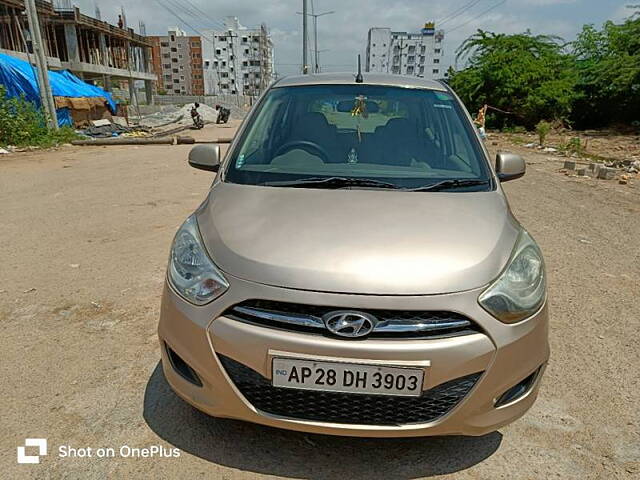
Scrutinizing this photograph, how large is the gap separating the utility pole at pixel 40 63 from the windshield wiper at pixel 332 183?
1554 centimetres

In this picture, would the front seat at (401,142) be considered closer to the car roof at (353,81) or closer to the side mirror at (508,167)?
the car roof at (353,81)

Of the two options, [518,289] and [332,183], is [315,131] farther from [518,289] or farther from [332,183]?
[518,289]

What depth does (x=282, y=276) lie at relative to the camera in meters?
1.70

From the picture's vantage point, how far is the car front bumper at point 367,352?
1644 mm

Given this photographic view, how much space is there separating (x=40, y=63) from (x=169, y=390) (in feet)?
52.3

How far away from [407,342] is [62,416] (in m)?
1.73

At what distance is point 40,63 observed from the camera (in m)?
14.6

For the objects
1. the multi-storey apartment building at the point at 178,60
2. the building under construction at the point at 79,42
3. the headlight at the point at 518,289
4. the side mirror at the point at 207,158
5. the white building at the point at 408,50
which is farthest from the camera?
the multi-storey apartment building at the point at 178,60

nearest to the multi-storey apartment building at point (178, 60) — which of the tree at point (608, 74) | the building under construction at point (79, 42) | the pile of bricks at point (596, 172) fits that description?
the building under construction at point (79, 42)

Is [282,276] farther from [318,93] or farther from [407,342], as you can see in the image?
[318,93]

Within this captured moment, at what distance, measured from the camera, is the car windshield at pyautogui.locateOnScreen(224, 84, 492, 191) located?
247 centimetres

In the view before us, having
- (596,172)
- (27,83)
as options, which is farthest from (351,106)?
(27,83)

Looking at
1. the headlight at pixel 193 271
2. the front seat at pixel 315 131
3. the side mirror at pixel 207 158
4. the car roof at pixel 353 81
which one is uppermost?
the car roof at pixel 353 81

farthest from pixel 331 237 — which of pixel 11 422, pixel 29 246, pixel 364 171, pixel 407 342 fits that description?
pixel 29 246
